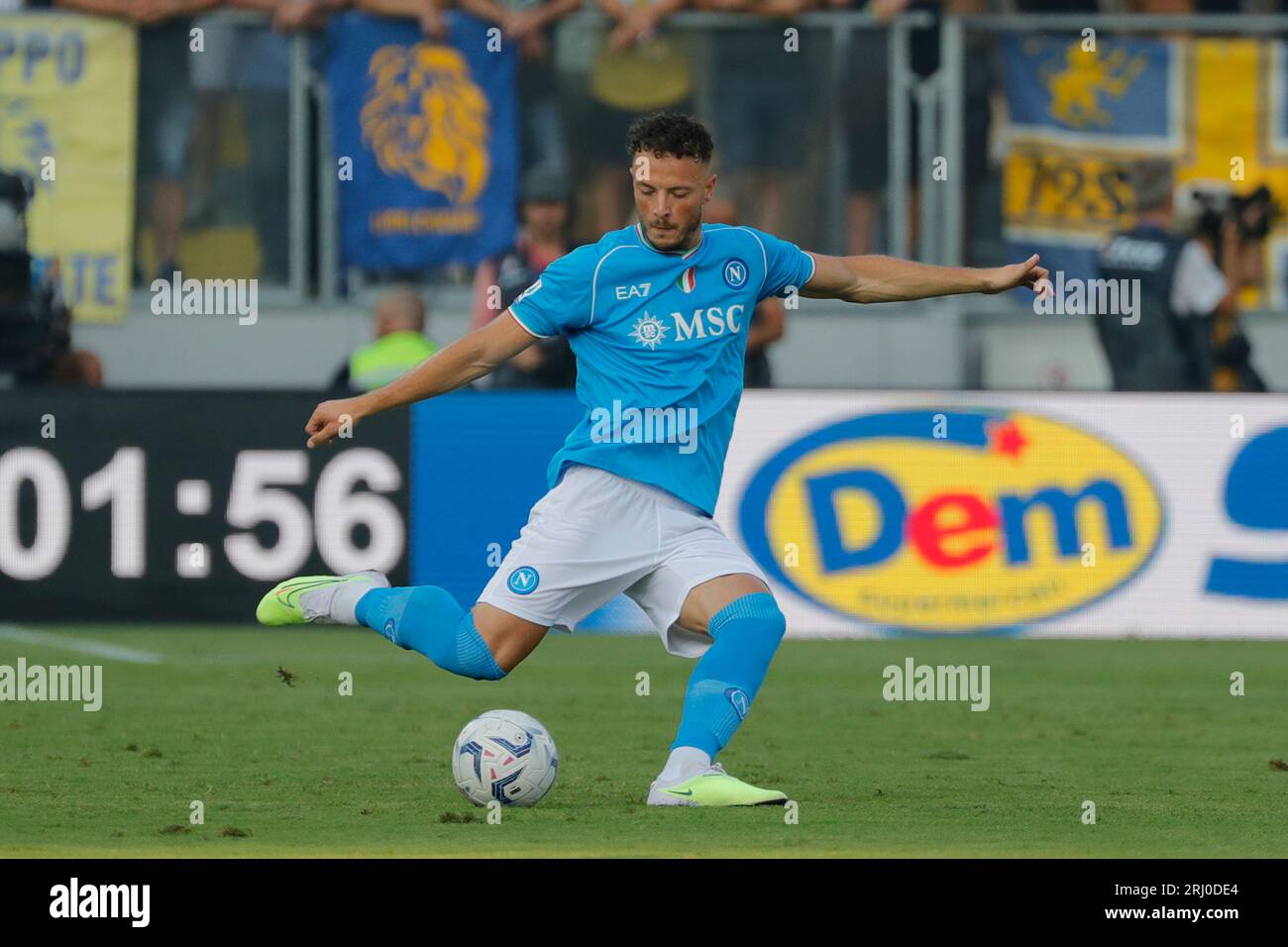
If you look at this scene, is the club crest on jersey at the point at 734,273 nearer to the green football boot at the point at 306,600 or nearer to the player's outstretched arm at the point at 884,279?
the player's outstretched arm at the point at 884,279

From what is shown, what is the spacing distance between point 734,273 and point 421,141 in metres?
9.31

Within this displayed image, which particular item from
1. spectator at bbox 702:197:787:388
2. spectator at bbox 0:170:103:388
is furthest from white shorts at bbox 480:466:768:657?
spectator at bbox 0:170:103:388

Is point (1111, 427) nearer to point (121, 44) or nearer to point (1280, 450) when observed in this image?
point (1280, 450)

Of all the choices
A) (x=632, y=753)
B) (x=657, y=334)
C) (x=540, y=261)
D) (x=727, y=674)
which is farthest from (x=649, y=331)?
(x=540, y=261)

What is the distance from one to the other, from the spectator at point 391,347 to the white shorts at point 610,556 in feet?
21.6

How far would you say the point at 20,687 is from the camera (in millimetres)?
11312

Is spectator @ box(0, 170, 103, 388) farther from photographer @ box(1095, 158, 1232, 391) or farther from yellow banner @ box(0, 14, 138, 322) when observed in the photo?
photographer @ box(1095, 158, 1232, 391)

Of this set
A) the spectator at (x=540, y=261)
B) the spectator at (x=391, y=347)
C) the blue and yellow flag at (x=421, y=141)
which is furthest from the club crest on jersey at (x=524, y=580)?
the blue and yellow flag at (x=421, y=141)

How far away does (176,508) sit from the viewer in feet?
45.0

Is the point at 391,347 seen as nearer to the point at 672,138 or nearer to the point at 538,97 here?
the point at 538,97

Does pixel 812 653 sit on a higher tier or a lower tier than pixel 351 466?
lower

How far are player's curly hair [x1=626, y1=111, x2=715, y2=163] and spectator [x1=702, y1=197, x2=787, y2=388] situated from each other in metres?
6.61
